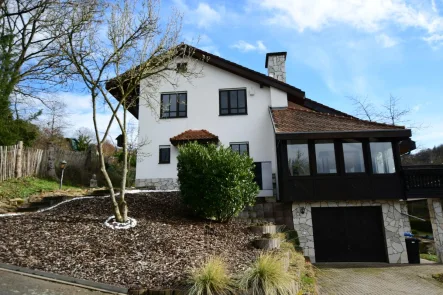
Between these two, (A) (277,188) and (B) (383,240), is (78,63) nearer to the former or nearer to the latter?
(A) (277,188)

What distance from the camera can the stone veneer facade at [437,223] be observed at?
38.6 feet

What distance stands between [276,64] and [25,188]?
44.7 ft

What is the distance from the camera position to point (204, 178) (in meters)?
8.59

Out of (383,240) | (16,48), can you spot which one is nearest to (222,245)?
(383,240)

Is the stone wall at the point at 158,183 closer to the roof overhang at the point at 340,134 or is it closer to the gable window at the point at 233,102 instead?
the gable window at the point at 233,102

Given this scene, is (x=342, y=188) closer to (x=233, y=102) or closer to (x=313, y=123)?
(x=313, y=123)

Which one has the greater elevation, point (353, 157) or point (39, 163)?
point (39, 163)

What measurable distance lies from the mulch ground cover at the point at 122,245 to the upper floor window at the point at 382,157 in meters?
6.47

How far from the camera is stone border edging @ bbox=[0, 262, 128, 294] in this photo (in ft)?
15.1

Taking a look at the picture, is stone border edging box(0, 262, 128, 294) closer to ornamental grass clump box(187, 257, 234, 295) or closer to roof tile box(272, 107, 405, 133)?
ornamental grass clump box(187, 257, 234, 295)

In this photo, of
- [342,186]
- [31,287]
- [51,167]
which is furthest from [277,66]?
[31,287]

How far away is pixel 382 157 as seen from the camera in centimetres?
1193

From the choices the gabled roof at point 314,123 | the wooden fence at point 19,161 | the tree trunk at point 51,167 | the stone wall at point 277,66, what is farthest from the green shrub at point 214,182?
the tree trunk at point 51,167

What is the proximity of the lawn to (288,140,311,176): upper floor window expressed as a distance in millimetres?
8967
